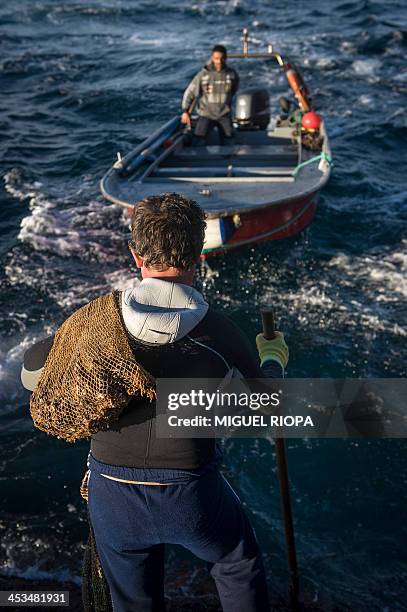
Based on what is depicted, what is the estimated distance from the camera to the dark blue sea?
15.2ft

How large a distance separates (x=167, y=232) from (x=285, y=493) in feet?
5.99

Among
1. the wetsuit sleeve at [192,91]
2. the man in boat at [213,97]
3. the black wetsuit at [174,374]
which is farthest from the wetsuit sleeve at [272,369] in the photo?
the wetsuit sleeve at [192,91]

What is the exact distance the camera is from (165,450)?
238 centimetres

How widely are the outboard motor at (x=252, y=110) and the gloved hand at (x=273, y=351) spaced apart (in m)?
9.15

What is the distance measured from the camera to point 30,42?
20.6 metres

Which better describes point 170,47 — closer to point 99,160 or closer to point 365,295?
point 99,160

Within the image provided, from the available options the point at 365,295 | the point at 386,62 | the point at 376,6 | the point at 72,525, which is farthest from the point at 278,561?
the point at 376,6

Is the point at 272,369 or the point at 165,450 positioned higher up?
the point at 272,369

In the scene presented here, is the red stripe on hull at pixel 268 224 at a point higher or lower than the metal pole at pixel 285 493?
higher

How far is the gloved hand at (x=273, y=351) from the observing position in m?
2.97

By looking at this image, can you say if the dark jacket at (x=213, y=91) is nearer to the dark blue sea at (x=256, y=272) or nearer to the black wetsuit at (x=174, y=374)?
the dark blue sea at (x=256, y=272)

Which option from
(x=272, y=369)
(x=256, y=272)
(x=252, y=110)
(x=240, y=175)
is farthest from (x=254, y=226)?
(x=272, y=369)

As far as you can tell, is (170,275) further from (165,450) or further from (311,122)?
(311,122)

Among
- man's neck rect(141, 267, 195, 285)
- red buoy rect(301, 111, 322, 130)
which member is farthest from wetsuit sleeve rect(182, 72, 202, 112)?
man's neck rect(141, 267, 195, 285)
